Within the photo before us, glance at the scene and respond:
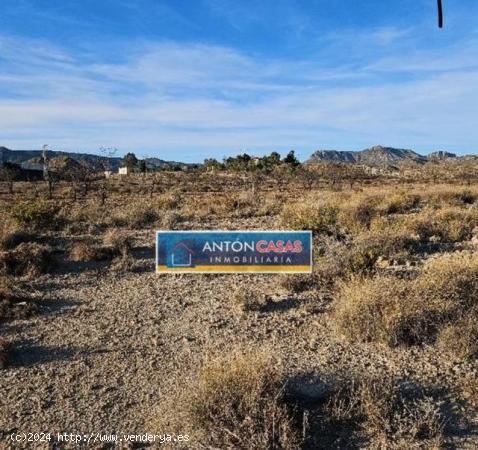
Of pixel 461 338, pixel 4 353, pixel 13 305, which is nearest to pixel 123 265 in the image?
pixel 13 305

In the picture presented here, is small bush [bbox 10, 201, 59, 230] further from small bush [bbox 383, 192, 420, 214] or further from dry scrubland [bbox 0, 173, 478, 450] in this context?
small bush [bbox 383, 192, 420, 214]

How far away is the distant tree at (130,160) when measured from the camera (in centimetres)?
6862

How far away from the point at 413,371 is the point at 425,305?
1049 millimetres

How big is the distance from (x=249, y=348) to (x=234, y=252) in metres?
3.74

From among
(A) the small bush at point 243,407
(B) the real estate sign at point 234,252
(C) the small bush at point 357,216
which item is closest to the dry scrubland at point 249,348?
(A) the small bush at point 243,407

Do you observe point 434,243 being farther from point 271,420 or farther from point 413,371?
point 271,420

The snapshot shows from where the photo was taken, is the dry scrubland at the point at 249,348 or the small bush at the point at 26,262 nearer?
the dry scrubland at the point at 249,348

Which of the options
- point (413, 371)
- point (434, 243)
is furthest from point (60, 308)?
point (434, 243)

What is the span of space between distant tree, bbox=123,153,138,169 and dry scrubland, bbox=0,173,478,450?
59.3 metres

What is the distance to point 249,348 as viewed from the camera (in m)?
5.74

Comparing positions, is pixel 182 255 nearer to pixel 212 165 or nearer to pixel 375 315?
pixel 375 315

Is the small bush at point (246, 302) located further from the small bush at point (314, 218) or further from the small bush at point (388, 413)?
the small bush at point (314, 218)

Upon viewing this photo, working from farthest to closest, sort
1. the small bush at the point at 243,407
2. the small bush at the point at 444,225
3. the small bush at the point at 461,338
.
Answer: the small bush at the point at 444,225, the small bush at the point at 461,338, the small bush at the point at 243,407

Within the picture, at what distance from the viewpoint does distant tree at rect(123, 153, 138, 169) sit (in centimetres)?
6862
